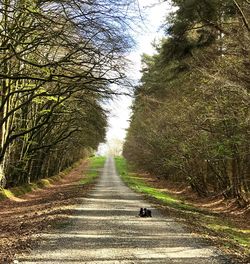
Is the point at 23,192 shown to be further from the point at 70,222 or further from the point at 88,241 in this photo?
the point at 88,241

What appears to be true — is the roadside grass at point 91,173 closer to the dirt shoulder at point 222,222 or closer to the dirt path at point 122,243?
the dirt shoulder at point 222,222

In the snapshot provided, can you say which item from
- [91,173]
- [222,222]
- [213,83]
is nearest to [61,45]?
[213,83]

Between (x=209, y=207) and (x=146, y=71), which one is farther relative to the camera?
(x=146, y=71)

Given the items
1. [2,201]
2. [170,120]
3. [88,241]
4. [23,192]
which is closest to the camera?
[88,241]

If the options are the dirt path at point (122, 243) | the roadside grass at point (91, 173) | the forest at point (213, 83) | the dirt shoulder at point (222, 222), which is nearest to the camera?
the dirt path at point (122, 243)

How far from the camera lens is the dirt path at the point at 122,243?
849cm

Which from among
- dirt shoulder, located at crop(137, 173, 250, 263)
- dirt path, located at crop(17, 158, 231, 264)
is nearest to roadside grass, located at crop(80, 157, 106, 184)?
dirt shoulder, located at crop(137, 173, 250, 263)

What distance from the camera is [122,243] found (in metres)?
10.1

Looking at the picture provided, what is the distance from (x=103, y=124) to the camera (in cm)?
3195

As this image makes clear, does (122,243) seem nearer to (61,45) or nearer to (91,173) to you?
(61,45)

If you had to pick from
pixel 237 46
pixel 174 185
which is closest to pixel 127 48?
pixel 237 46

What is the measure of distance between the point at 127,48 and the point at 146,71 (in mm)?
28492

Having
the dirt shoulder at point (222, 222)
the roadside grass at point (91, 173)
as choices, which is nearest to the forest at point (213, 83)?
the dirt shoulder at point (222, 222)

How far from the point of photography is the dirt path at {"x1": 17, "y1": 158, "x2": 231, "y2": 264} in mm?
8492
